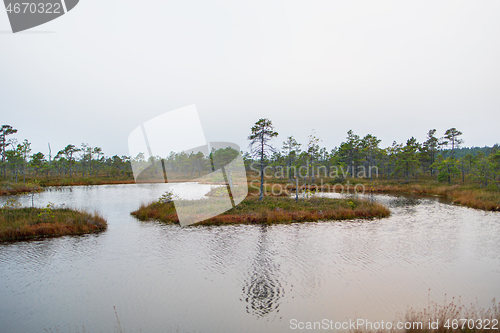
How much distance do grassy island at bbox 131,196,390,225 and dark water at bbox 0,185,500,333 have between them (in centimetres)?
337

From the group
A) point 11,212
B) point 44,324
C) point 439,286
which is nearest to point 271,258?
point 439,286

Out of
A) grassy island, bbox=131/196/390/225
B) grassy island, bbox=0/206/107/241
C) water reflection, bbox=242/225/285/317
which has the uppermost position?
grassy island, bbox=0/206/107/241

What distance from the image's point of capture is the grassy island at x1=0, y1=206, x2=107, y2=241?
717 inches

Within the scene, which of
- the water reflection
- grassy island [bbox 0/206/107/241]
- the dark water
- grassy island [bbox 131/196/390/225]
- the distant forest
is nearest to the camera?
the dark water

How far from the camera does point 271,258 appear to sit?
14750 millimetres

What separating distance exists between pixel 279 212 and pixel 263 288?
47.2 feet

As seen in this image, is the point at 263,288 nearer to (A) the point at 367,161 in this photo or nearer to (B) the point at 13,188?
(B) the point at 13,188

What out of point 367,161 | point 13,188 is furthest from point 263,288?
point 367,161

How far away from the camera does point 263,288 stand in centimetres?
1112

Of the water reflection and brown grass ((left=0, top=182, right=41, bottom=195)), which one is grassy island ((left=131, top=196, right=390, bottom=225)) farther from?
brown grass ((left=0, top=182, right=41, bottom=195))

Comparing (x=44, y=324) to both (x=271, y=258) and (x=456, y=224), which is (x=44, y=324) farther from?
(x=456, y=224)

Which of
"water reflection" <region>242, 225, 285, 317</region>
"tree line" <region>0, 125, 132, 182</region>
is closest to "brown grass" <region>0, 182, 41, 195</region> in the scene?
"tree line" <region>0, 125, 132, 182</region>

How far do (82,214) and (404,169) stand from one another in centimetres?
6875

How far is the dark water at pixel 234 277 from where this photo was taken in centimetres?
906
